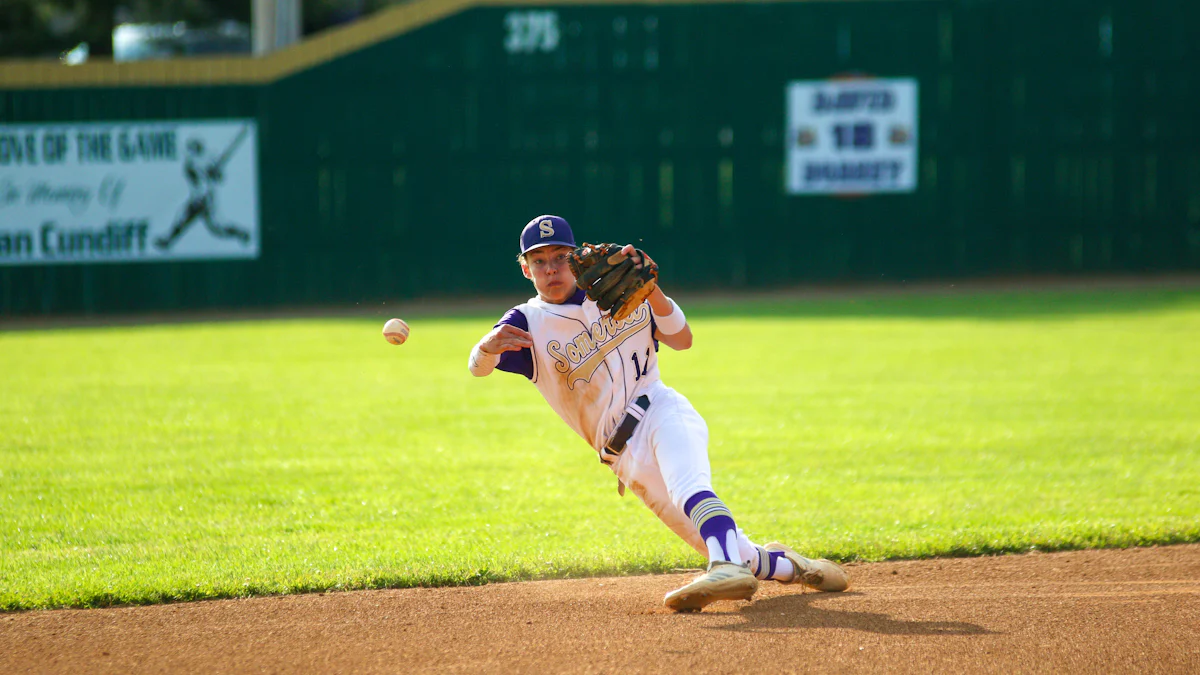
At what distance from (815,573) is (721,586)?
689 mm

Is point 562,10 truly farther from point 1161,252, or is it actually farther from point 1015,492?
point 1015,492

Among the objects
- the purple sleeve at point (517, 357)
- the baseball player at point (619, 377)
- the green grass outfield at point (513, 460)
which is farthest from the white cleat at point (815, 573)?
the purple sleeve at point (517, 357)

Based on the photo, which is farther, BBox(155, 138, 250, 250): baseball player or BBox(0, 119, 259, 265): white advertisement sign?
BBox(155, 138, 250, 250): baseball player

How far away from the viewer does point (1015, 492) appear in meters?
7.05

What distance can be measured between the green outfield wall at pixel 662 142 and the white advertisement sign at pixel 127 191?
143mm

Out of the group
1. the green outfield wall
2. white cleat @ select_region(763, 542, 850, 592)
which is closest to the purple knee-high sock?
white cleat @ select_region(763, 542, 850, 592)

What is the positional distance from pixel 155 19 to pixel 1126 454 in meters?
25.3

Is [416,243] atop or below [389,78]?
below

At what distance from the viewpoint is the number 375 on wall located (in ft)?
61.5

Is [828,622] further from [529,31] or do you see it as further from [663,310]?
[529,31]

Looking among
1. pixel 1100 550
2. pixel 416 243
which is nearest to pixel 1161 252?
pixel 416 243

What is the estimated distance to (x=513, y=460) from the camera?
8141mm

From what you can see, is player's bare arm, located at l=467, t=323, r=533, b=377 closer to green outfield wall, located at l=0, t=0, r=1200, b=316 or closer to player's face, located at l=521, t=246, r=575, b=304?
player's face, located at l=521, t=246, r=575, b=304

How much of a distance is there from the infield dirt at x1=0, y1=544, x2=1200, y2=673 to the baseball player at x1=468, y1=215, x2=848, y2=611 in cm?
36
